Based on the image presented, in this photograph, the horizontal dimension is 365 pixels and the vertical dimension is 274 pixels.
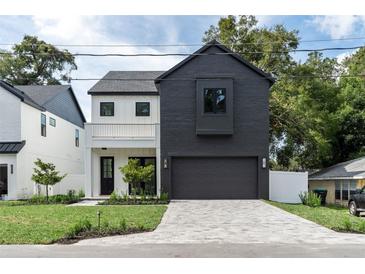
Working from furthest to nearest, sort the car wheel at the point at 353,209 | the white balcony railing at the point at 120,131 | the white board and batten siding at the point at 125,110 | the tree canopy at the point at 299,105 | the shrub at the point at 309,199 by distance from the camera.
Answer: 1. the tree canopy at the point at 299,105
2. the white board and batten siding at the point at 125,110
3. the white balcony railing at the point at 120,131
4. the shrub at the point at 309,199
5. the car wheel at the point at 353,209

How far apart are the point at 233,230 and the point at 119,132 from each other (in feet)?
40.4

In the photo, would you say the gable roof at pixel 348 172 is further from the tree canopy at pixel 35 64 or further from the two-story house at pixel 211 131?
the tree canopy at pixel 35 64

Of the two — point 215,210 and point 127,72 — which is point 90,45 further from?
point 127,72

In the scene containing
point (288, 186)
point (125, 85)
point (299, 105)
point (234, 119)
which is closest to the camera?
point (234, 119)

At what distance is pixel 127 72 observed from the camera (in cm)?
2702

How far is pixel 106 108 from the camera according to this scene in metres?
23.5

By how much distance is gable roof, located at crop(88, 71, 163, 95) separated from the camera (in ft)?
76.9

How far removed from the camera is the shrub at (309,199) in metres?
19.4

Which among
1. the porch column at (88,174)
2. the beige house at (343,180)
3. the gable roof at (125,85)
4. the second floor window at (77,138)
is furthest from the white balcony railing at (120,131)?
the beige house at (343,180)

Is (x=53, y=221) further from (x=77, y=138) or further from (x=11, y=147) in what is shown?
(x=77, y=138)

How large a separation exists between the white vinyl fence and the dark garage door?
1.30 m

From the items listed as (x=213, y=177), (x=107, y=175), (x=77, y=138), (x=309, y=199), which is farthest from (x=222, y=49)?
(x=77, y=138)

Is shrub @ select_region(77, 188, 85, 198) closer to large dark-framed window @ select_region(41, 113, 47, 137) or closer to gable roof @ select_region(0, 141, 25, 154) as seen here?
gable roof @ select_region(0, 141, 25, 154)

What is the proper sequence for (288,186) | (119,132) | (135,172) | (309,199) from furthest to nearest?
(119,132), (288,186), (309,199), (135,172)
